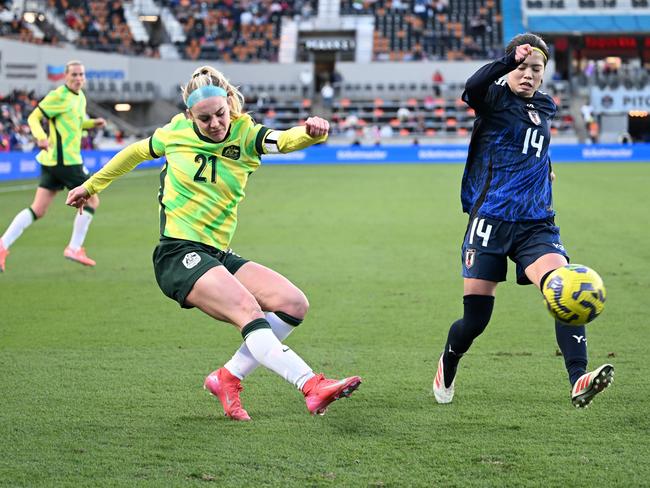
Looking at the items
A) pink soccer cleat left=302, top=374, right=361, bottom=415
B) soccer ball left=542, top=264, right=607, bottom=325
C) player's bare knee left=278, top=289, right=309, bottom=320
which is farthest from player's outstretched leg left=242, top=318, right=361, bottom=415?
soccer ball left=542, top=264, right=607, bottom=325

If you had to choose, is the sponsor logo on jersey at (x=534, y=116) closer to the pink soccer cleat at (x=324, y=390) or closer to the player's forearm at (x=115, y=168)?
the pink soccer cleat at (x=324, y=390)

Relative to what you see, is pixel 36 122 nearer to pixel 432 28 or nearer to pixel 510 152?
pixel 510 152

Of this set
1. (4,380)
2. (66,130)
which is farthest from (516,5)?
(4,380)

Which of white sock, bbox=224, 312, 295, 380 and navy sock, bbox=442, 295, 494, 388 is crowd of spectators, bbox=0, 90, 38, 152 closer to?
white sock, bbox=224, 312, 295, 380

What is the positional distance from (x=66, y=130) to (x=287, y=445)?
8.56 meters

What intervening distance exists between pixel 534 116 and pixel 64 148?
813 cm

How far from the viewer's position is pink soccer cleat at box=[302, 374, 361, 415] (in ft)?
17.6

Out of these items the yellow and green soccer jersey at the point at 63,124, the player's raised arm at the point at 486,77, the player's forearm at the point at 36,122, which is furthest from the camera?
the player's forearm at the point at 36,122

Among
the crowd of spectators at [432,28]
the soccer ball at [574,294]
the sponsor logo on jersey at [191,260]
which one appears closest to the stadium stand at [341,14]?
the crowd of spectators at [432,28]

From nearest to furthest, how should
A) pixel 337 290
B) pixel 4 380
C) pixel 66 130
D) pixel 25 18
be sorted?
pixel 4 380 < pixel 337 290 < pixel 66 130 < pixel 25 18

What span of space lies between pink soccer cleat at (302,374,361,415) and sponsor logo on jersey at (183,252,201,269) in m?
0.94

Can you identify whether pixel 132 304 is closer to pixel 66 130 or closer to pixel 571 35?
pixel 66 130

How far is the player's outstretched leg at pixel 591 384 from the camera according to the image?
5.19 metres

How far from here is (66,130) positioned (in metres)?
12.8
